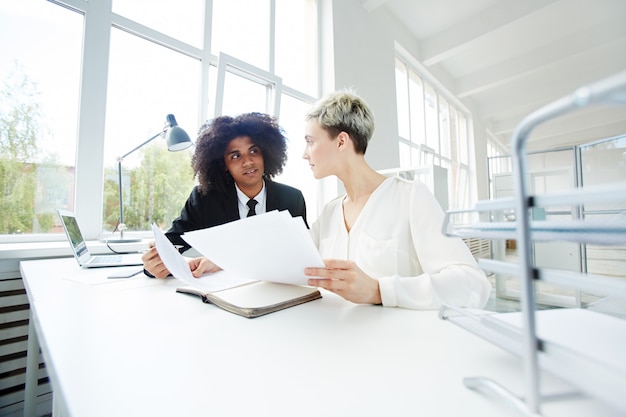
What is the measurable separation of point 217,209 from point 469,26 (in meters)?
5.04

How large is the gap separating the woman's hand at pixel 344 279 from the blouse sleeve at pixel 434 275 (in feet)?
0.14

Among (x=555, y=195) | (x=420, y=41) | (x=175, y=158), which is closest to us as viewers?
(x=555, y=195)

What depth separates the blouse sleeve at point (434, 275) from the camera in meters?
0.69

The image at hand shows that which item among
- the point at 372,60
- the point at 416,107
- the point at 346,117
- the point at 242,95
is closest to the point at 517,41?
the point at 416,107

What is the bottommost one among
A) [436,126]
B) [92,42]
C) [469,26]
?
[92,42]

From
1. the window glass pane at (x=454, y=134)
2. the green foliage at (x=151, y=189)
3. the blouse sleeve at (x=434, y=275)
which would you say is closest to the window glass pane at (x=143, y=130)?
the green foliage at (x=151, y=189)

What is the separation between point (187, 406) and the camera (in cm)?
34

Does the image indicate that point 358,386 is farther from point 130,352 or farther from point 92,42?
point 92,42

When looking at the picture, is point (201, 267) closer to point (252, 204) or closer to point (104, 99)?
point (252, 204)

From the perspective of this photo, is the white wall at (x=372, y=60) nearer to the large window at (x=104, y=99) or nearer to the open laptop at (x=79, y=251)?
the large window at (x=104, y=99)

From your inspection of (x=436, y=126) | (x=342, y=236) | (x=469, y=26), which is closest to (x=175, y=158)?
(x=342, y=236)

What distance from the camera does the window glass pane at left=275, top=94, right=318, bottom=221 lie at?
301cm

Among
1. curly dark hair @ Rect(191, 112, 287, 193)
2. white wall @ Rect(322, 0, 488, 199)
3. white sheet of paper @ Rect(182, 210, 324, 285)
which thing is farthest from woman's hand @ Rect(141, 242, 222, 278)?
white wall @ Rect(322, 0, 488, 199)

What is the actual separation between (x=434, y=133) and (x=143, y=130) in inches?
224
